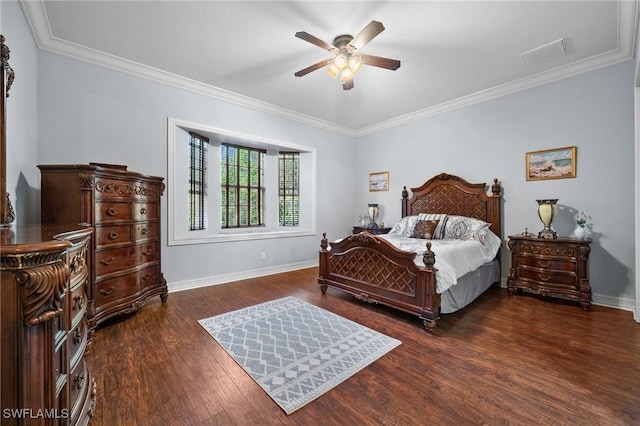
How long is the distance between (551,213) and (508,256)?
0.89m

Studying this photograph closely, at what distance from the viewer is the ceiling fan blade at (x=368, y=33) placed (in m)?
2.08

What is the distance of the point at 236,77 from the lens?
351 cm

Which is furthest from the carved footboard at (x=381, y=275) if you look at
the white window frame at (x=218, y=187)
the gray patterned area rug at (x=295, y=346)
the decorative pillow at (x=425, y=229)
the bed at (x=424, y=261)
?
the white window frame at (x=218, y=187)

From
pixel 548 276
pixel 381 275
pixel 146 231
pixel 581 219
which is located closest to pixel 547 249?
pixel 548 276

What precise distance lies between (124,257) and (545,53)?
497 cm

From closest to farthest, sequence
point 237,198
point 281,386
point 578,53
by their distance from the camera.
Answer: point 281,386 < point 578,53 < point 237,198

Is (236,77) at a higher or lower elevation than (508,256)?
higher

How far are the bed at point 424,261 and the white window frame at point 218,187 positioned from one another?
1.65 metres

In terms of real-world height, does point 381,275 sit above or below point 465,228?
below

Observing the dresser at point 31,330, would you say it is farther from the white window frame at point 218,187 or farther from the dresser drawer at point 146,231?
the white window frame at point 218,187

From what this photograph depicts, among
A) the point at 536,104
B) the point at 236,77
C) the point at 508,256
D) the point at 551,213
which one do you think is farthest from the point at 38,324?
the point at 536,104

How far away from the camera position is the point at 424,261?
2.51 m

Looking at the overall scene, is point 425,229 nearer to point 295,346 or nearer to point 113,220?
point 295,346

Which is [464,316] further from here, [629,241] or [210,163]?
[210,163]
